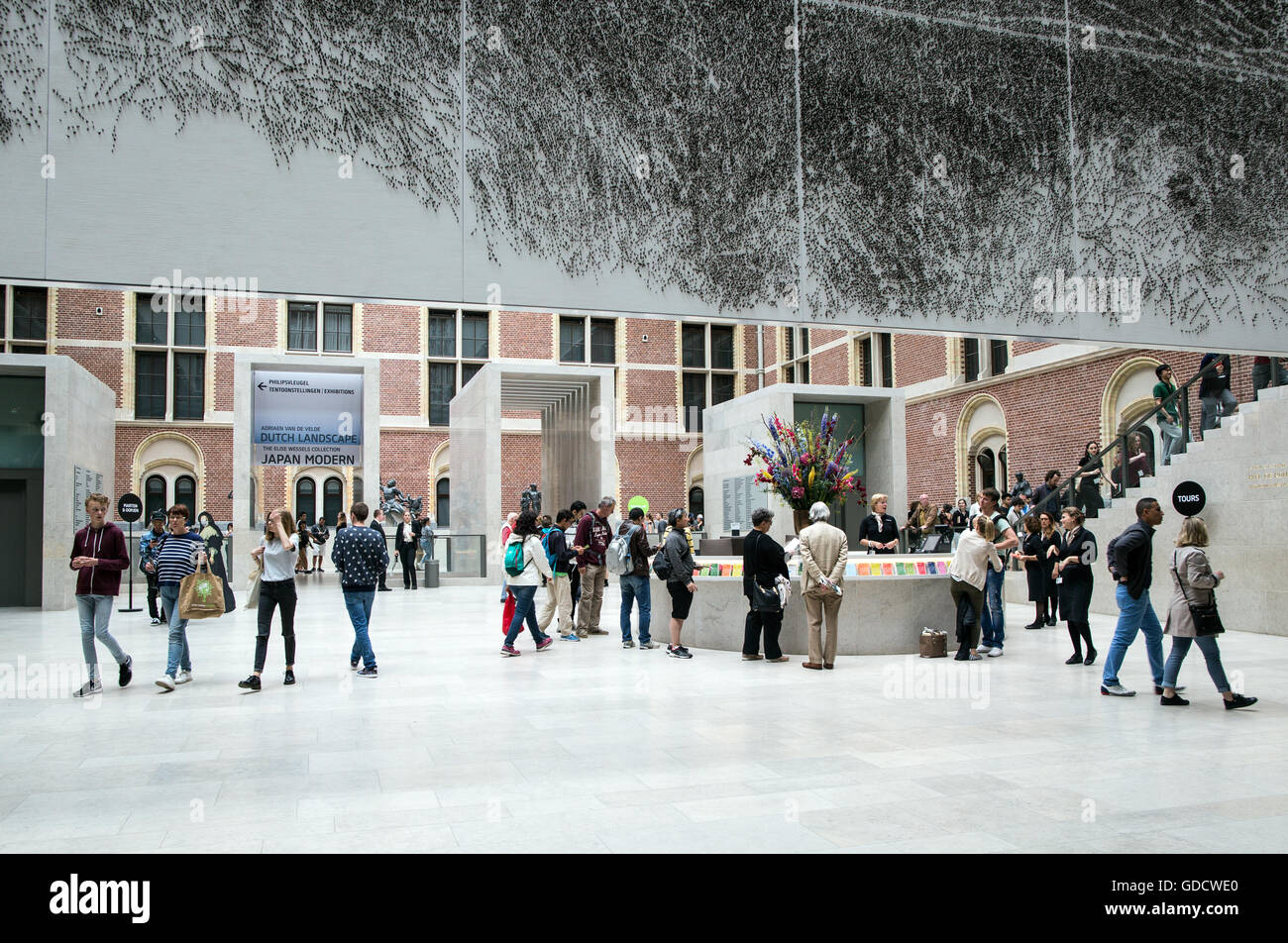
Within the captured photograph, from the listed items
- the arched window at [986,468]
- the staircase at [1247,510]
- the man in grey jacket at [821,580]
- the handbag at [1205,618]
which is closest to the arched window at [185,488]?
the arched window at [986,468]

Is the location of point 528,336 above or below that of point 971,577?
above

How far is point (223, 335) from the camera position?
35094 mm

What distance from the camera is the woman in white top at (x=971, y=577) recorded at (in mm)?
10164

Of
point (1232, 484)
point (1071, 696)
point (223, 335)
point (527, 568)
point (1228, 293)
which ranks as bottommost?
point (1071, 696)

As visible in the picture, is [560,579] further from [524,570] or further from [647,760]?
[647,760]

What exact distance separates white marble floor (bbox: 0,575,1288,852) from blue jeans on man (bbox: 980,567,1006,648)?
2.00 ft

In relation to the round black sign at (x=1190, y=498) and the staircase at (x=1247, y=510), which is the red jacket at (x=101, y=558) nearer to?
the staircase at (x=1247, y=510)

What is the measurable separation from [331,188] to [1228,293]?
7928 mm

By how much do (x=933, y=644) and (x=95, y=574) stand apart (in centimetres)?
811

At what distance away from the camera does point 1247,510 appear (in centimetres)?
1270

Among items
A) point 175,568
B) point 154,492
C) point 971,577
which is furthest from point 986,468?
point 154,492

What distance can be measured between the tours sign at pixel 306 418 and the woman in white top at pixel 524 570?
1122 centimetres

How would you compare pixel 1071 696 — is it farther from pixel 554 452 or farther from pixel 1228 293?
pixel 554 452
